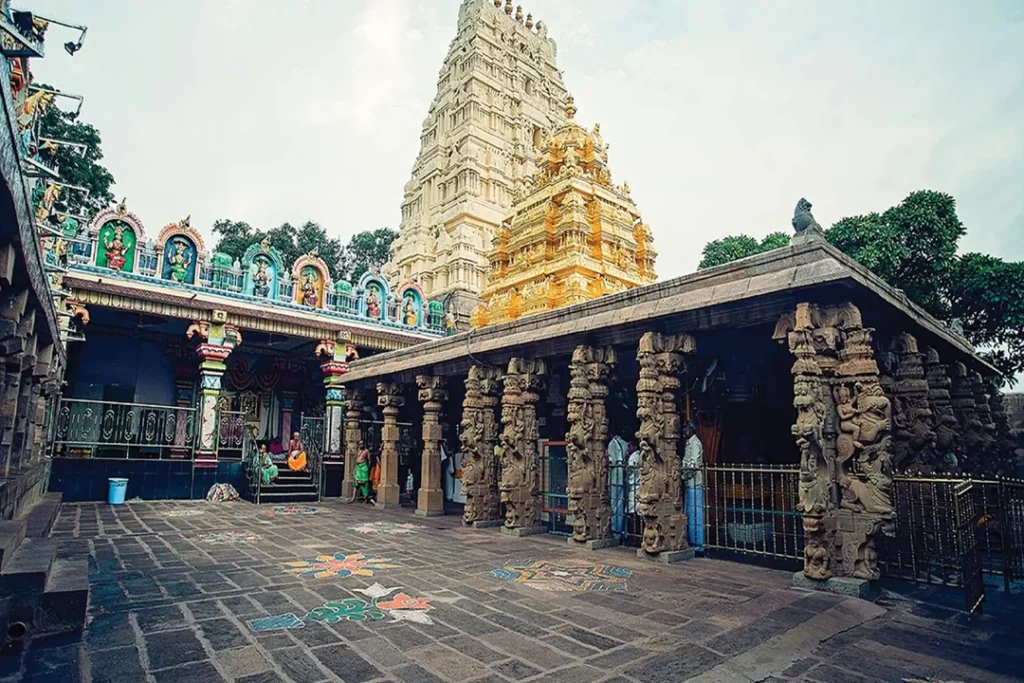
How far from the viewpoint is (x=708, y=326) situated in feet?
22.6

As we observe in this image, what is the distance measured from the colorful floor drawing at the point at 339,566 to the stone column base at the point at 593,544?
102 inches

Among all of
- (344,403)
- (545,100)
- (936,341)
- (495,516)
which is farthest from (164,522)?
(545,100)

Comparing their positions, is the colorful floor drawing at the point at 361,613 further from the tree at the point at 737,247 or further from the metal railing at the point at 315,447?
the tree at the point at 737,247

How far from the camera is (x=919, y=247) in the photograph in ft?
48.1

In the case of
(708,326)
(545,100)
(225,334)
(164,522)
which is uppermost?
(545,100)

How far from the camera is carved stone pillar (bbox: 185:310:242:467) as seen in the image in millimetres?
14531

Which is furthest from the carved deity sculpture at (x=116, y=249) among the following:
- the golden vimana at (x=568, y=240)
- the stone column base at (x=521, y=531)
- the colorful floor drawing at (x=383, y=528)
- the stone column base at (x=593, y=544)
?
the stone column base at (x=593, y=544)

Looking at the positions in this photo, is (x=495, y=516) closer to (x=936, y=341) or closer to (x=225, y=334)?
(x=936, y=341)

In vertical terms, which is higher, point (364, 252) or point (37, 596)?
point (364, 252)

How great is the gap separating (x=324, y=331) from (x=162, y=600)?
13085mm

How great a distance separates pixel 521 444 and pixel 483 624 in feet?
15.9

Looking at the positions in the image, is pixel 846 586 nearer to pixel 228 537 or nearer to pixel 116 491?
pixel 228 537

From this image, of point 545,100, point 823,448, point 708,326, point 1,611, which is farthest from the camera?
point 545,100

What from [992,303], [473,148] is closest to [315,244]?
[473,148]
